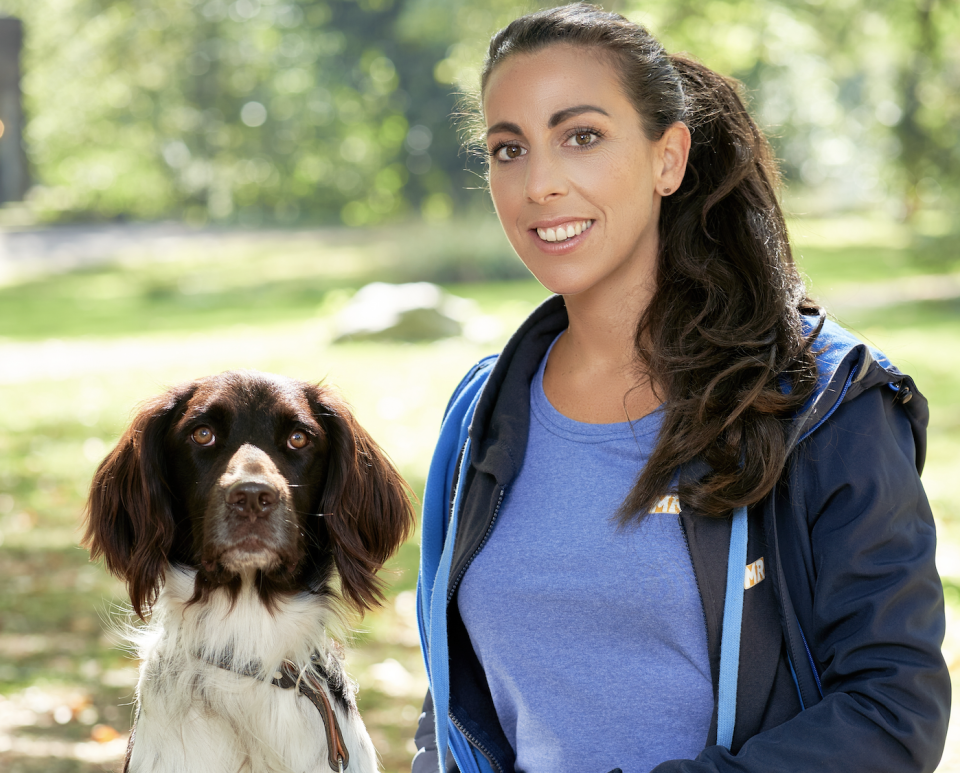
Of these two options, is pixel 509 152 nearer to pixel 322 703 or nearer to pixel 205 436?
pixel 205 436

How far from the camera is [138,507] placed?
248 centimetres

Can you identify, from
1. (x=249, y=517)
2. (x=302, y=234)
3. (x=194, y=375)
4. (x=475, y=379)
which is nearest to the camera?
(x=249, y=517)

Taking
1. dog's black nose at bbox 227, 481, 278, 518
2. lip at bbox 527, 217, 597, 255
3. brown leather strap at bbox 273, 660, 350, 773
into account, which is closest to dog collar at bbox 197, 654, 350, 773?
brown leather strap at bbox 273, 660, 350, 773

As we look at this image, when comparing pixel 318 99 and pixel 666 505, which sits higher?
pixel 318 99

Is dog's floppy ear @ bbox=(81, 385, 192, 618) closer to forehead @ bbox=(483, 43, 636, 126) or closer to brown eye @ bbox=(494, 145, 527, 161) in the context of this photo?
brown eye @ bbox=(494, 145, 527, 161)

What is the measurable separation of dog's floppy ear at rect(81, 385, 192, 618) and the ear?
4.12ft

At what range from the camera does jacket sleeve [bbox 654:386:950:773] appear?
1785 millimetres

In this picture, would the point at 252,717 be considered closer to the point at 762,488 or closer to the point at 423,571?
the point at 423,571

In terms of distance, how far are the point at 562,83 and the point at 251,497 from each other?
113 centimetres

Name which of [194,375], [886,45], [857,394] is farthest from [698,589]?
[886,45]

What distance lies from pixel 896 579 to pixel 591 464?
2.10ft

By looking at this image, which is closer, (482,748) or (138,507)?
(482,748)

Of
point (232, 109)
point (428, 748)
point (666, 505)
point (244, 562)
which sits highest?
point (232, 109)

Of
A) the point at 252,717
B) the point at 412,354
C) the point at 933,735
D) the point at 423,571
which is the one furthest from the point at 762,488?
the point at 412,354
